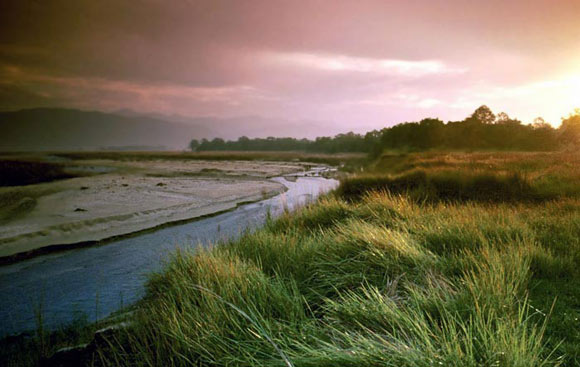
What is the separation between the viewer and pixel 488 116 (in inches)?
2313

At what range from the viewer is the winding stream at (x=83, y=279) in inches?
188

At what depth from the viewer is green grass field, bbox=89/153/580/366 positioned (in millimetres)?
2270

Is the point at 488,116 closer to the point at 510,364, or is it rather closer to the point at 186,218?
the point at 186,218

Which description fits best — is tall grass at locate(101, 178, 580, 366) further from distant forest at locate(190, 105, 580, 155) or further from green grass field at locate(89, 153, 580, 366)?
distant forest at locate(190, 105, 580, 155)

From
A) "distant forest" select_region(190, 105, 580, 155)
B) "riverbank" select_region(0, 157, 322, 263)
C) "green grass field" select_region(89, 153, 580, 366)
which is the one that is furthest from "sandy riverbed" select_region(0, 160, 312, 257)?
"distant forest" select_region(190, 105, 580, 155)

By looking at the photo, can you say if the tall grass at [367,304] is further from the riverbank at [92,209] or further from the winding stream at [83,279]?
the riverbank at [92,209]

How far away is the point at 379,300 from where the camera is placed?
9.55 ft

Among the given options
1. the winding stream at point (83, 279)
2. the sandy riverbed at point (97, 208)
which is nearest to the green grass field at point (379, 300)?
the winding stream at point (83, 279)

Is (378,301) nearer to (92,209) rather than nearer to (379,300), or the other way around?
(379,300)

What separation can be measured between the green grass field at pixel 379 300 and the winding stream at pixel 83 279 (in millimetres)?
932

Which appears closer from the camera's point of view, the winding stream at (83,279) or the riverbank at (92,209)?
the winding stream at (83,279)

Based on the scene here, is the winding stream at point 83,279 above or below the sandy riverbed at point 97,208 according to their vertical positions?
below

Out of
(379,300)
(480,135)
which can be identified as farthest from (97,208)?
(480,135)

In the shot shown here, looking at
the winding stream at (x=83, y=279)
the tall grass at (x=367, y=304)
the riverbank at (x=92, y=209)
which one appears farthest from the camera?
the riverbank at (x=92, y=209)
